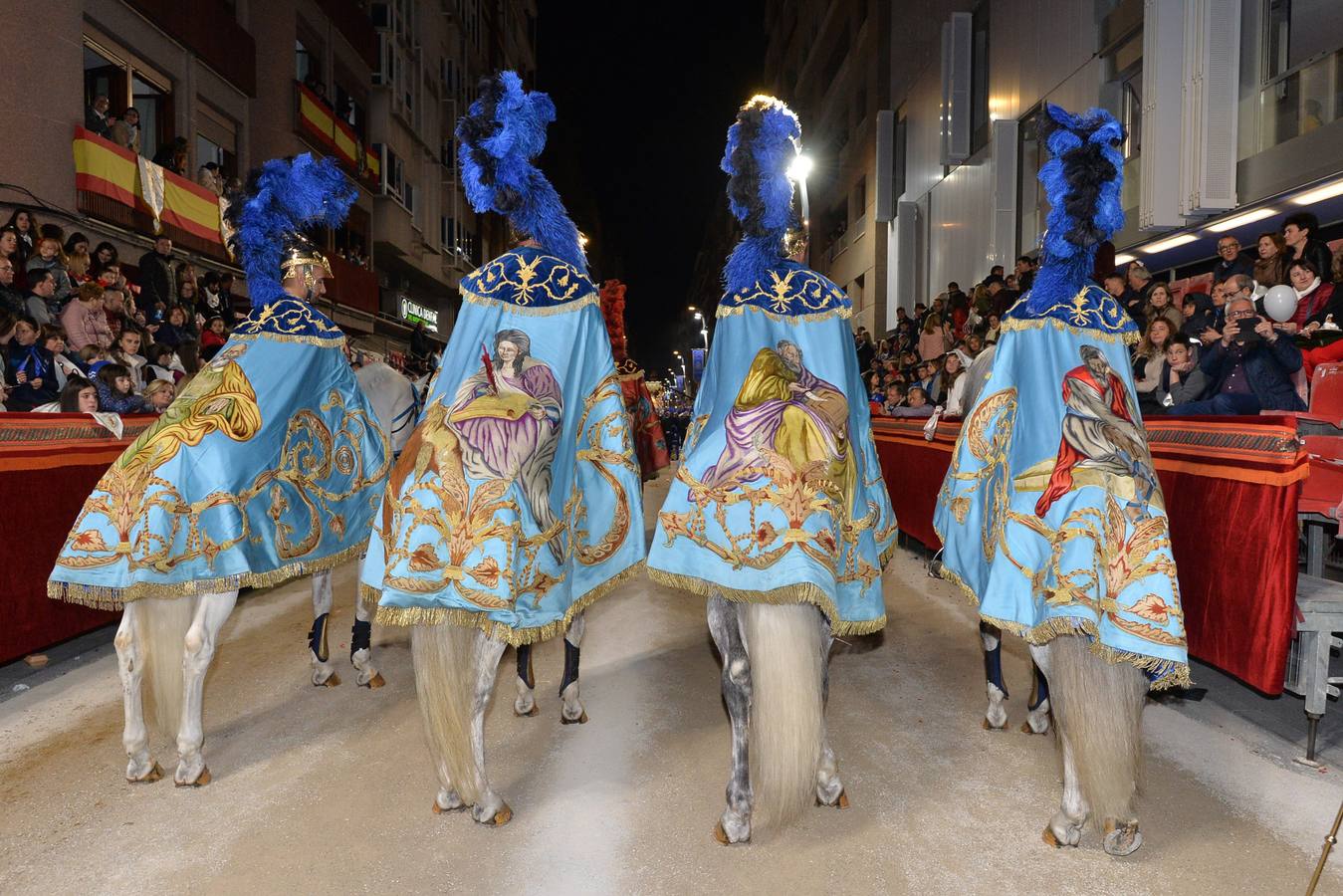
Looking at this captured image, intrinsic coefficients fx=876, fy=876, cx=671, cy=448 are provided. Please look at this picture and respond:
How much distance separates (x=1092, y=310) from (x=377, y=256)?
83.5ft

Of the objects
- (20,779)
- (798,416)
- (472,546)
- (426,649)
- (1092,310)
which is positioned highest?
(1092,310)

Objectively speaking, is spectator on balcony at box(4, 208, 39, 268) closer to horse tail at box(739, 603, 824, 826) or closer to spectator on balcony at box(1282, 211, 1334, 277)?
horse tail at box(739, 603, 824, 826)

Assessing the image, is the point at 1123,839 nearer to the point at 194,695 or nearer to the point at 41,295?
the point at 194,695

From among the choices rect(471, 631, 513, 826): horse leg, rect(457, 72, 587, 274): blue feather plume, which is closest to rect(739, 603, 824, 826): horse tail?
rect(471, 631, 513, 826): horse leg

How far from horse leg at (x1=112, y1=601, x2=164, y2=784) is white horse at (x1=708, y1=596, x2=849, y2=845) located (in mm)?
2475

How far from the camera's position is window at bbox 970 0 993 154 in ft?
60.9

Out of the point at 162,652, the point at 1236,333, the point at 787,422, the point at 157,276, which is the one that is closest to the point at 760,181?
the point at 787,422

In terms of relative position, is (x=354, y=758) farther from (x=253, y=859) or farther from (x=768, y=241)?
(x=768, y=241)

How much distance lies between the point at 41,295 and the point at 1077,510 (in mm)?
9399

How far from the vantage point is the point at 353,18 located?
22.6 meters

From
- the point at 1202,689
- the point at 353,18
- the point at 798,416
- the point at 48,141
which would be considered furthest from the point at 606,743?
the point at 353,18

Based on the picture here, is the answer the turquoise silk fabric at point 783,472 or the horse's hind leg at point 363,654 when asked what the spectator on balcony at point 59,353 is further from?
the turquoise silk fabric at point 783,472

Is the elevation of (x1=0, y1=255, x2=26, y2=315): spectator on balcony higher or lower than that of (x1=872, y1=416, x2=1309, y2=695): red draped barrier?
higher

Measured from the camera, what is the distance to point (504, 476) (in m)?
3.36
